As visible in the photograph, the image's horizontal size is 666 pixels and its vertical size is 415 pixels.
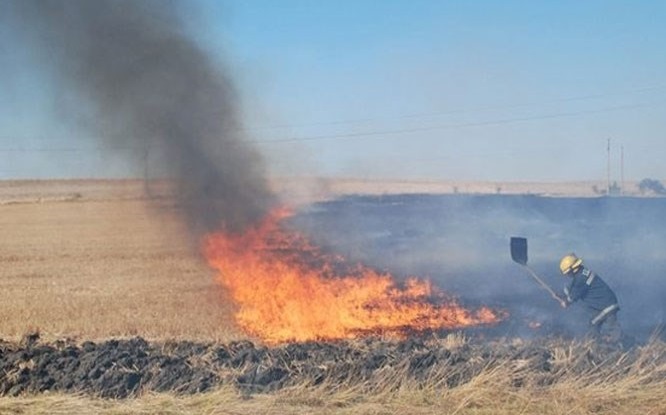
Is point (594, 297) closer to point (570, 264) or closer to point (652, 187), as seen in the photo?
point (570, 264)

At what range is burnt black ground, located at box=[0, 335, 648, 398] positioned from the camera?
345 inches

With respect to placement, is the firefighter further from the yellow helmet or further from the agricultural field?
the agricultural field

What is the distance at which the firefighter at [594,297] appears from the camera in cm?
1148

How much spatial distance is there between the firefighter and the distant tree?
4337 cm

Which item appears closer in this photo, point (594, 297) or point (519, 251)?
point (594, 297)

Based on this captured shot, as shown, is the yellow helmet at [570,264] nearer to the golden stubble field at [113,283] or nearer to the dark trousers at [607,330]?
the dark trousers at [607,330]

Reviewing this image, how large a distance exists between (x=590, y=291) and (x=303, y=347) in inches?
177

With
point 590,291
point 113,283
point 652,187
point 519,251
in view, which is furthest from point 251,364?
point 652,187

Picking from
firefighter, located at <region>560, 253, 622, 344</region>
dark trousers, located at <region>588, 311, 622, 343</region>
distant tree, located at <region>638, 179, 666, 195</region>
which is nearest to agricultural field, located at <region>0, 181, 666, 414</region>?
dark trousers, located at <region>588, 311, 622, 343</region>

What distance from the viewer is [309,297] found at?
44.9ft

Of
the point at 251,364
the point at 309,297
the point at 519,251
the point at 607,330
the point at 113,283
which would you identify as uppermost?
the point at 519,251

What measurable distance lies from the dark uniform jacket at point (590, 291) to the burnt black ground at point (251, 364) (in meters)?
0.99

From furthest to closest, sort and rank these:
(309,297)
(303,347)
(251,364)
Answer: (309,297), (303,347), (251,364)

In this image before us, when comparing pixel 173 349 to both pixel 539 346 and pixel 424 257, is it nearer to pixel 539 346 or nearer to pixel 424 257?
pixel 539 346
